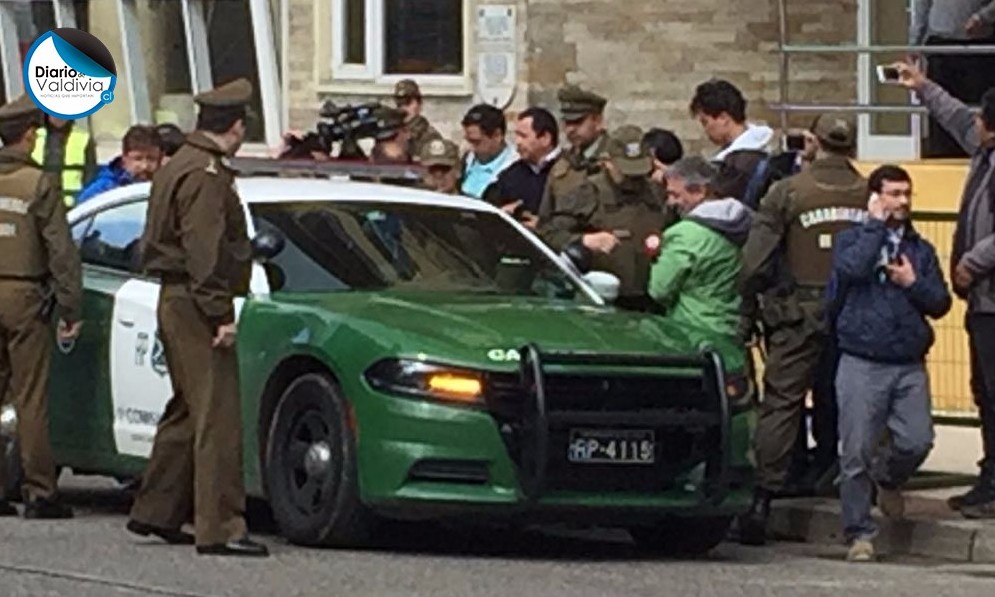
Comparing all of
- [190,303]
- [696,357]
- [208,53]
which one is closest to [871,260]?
[696,357]

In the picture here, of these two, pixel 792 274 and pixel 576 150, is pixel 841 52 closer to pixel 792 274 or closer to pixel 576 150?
pixel 576 150

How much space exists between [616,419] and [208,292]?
1.76 metres

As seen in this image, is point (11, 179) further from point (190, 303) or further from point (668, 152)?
point (668, 152)

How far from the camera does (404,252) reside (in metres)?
13.4

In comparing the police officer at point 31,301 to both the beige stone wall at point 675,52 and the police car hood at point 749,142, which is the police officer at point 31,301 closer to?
the police car hood at point 749,142

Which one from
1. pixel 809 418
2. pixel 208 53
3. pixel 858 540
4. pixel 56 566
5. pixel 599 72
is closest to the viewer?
pixel 56 566

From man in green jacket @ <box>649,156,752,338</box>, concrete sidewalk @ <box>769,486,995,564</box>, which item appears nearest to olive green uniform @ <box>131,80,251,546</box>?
man in green jacket @ <box>649,156,752,338</box>

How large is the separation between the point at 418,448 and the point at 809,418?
9.42ft

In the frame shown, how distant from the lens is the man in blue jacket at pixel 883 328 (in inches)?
490

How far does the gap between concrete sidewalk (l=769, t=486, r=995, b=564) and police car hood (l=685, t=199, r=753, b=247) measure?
1.33 metres

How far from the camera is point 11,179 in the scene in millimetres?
13539

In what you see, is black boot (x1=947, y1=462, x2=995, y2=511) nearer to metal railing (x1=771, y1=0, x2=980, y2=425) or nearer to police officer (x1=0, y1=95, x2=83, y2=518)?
metal railing (x1=771, y1=0, x2=980, y2=425)

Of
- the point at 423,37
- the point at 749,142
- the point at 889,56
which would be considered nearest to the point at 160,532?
the point at 749,142

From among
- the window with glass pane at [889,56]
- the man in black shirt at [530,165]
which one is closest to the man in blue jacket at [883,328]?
the man in black shirt at [530,165]
